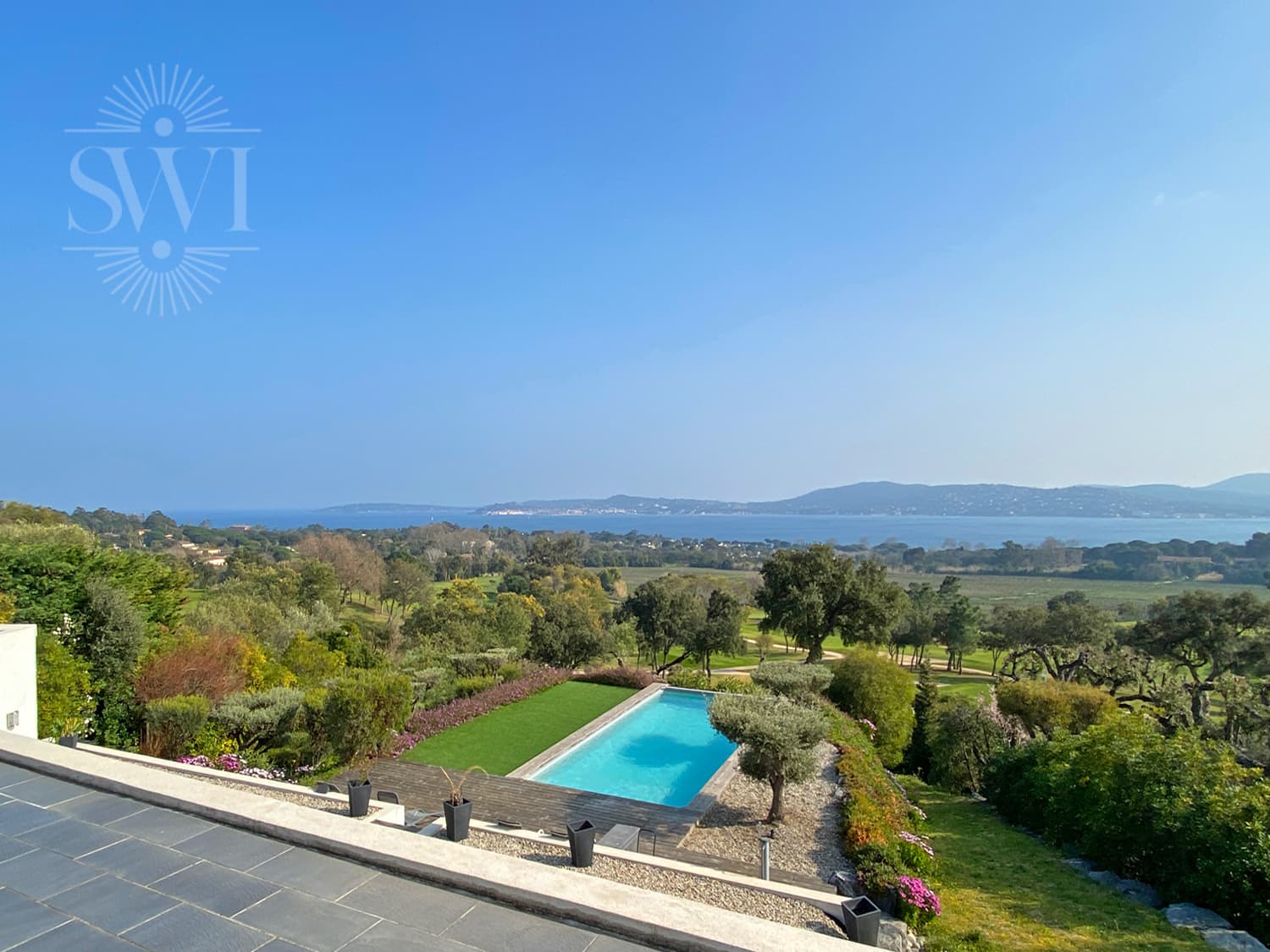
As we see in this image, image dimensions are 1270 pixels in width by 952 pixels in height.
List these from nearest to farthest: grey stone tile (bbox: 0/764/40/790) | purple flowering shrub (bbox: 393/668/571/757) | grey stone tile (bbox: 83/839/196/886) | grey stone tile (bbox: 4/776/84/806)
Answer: grey stone tile (bbox: 83/839/196/886), grey stone tile (bbox: 4/776/84/806), grey stone tile (bbox: 0/764/40/790), purple flowering shrub (bbox: 393/668/571/757)

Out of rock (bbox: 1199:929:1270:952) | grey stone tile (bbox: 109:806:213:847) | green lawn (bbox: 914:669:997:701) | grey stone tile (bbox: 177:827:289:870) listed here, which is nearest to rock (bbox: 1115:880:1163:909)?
rock (bbox: 1199:929:1270:952)

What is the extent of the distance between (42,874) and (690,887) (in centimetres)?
437

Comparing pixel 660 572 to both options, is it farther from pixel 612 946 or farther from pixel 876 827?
pixel 612 946

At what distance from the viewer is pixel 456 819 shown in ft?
18.4

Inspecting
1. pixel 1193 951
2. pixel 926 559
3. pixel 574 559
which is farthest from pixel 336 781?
pixel 926 559

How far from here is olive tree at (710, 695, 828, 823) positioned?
8.11m

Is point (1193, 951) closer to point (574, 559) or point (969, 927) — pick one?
point (969, 927)

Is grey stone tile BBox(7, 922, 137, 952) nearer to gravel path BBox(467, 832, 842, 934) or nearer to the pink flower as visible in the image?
gravel path BBox(467, 832, 842, 934)

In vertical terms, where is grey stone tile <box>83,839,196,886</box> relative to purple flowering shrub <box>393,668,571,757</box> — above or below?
above

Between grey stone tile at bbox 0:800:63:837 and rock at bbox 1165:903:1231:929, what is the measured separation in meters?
10.4

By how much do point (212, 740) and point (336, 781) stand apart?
2.16 meters

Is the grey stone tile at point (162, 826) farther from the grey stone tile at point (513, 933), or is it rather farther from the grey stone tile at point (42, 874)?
the grey stone tile at point (513, 933)

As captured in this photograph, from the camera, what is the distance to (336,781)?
9500 mm

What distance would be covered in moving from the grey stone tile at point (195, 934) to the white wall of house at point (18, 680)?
670 centimetres
